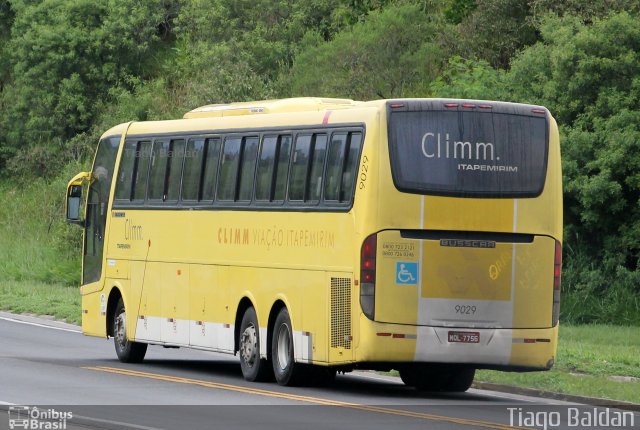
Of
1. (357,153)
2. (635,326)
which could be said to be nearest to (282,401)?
(357,153)

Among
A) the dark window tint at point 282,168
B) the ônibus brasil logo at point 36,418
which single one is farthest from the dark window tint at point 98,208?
the ônibus brasil logo at point 36,418

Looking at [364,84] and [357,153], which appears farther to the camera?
[364,84]

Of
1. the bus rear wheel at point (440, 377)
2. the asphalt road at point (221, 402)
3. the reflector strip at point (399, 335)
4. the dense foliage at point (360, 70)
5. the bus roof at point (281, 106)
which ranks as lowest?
the asphalt road at point (221, 402)

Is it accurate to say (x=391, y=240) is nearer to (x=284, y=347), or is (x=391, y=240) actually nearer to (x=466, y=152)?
(x=466, y=152)

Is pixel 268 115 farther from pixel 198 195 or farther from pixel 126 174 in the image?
pixel 126 174

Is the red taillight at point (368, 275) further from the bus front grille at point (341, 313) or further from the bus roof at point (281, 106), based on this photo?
the bus roof at point (281, 106)

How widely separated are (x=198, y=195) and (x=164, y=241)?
1.18 metres

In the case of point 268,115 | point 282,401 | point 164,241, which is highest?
point 268,115

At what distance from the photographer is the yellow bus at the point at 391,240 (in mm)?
18016

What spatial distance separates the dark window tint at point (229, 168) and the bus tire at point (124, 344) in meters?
3.36

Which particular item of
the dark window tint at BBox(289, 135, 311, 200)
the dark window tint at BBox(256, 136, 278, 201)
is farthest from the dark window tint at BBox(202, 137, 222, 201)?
the dark window tint at BBox(289, 135, 311, 200)

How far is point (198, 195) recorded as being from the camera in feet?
71.9

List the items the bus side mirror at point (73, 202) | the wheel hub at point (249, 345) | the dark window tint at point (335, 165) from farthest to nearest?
the bus side mirror at point (73, 202), the wheel hub at point (249, 345), the dark window tint at point (335, 165)

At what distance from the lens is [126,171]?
2409 centimetres
